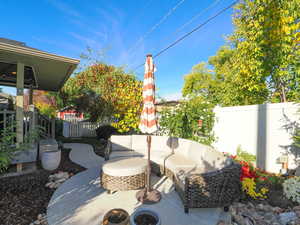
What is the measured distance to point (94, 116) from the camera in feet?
29.8

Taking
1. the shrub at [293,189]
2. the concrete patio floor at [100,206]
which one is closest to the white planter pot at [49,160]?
the concrete patio floor at [100,206]

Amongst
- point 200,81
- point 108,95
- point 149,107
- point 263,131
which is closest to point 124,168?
point 149,107

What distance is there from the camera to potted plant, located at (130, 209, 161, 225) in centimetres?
179

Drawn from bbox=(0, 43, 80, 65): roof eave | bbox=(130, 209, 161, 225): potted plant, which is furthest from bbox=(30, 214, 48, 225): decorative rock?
bbox=(0, 43, 80, 65): roof eave

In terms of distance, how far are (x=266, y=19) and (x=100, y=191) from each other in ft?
23.5

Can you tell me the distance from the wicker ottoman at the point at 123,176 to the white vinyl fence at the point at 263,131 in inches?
139

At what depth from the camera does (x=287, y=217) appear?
2.23 meters

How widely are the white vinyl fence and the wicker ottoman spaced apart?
11.6 ft

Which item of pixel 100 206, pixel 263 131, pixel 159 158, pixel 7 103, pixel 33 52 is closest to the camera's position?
pixel 100 206

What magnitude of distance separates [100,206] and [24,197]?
1516mm

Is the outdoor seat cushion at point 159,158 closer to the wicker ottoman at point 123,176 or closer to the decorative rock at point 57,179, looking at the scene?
the wicker ottoman at point 123,176

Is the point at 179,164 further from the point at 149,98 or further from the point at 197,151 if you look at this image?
the point at 149,98

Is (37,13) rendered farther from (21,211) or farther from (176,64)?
(176,64)

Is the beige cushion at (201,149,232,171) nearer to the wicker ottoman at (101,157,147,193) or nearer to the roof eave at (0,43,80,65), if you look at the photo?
the wicker ottoman at (101,157,147,193)
